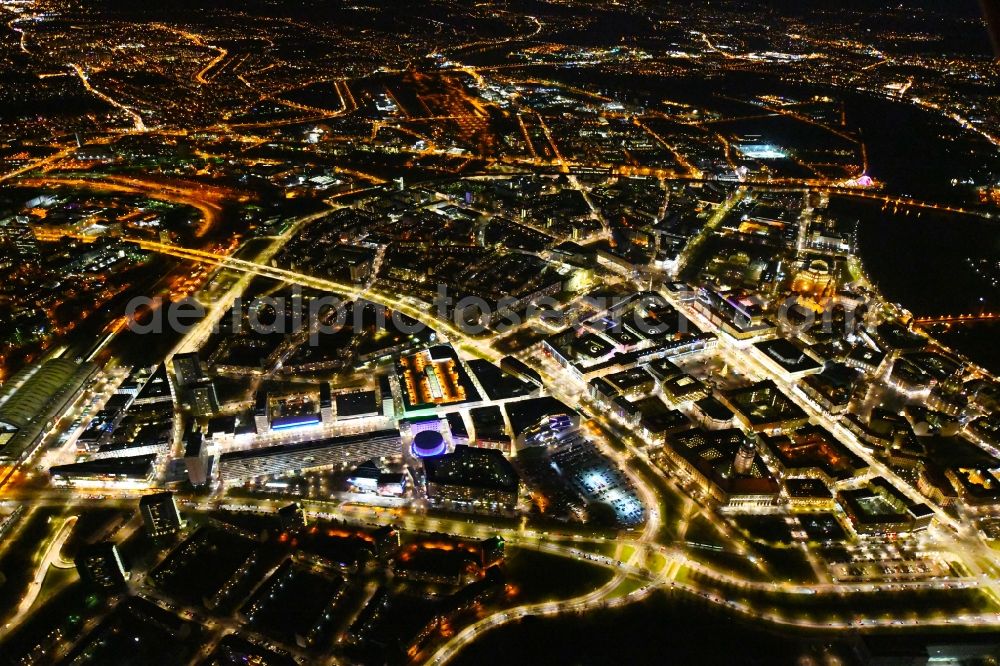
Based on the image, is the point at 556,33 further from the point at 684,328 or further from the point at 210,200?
the point at 684,328

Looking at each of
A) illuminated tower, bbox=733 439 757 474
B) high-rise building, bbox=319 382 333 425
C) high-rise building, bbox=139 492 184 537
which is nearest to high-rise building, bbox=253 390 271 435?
high-rise building, bbox=319 382 333 425

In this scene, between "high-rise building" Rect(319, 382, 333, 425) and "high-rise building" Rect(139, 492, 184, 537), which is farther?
"high-rise building" Rect(319, 382, 333, 425)

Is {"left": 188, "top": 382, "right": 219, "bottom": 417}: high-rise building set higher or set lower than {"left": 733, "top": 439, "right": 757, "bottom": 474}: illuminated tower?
lower

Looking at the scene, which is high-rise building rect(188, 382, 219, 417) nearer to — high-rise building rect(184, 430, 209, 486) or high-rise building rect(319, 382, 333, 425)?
high-rise building rect(184, 430, 209, 486)

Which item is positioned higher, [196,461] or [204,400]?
[196,461]

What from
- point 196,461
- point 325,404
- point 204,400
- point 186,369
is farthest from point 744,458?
point 186,369

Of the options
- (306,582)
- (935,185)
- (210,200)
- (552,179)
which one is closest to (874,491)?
(306,582)

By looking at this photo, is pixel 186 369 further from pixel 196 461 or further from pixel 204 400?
pixel 196 461
